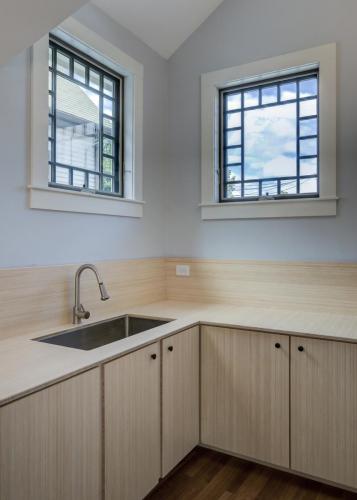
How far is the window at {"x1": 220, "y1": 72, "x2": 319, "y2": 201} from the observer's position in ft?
8.19

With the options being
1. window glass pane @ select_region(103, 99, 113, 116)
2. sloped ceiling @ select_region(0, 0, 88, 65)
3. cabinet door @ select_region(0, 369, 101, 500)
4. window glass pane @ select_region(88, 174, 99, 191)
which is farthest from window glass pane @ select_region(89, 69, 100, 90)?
cabinet door @ select_region(0, 369, 101, 500)

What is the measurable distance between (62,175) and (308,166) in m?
1.57

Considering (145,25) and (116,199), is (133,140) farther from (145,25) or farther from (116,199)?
(145,25)

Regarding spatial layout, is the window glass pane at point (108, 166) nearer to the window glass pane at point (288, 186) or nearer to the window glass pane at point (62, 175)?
the window glass pane at point (62, 175)

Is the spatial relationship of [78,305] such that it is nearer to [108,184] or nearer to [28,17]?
[108,184]

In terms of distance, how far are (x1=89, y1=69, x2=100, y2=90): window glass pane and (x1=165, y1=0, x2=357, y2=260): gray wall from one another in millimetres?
710

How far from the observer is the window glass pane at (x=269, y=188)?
2600 mm

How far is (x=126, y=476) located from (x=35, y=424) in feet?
1.91

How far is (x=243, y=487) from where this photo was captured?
73.2 inches

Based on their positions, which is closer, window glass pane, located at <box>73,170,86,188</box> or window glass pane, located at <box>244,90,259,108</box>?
window glass pane, located at <box>73,170,86,188</box>

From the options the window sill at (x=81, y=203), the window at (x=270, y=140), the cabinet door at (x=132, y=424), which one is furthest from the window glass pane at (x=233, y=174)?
the cabinet door at (x=132, y=424)

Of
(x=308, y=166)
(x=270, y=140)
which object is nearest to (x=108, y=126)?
(x=270, y=140)

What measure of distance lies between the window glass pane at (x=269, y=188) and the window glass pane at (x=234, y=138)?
376mm

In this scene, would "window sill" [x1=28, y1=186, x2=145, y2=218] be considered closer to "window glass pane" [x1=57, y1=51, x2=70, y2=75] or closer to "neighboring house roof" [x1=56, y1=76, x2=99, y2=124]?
"neighboring house roof" [x1=56, y1=76, x2=99, y2=124]
